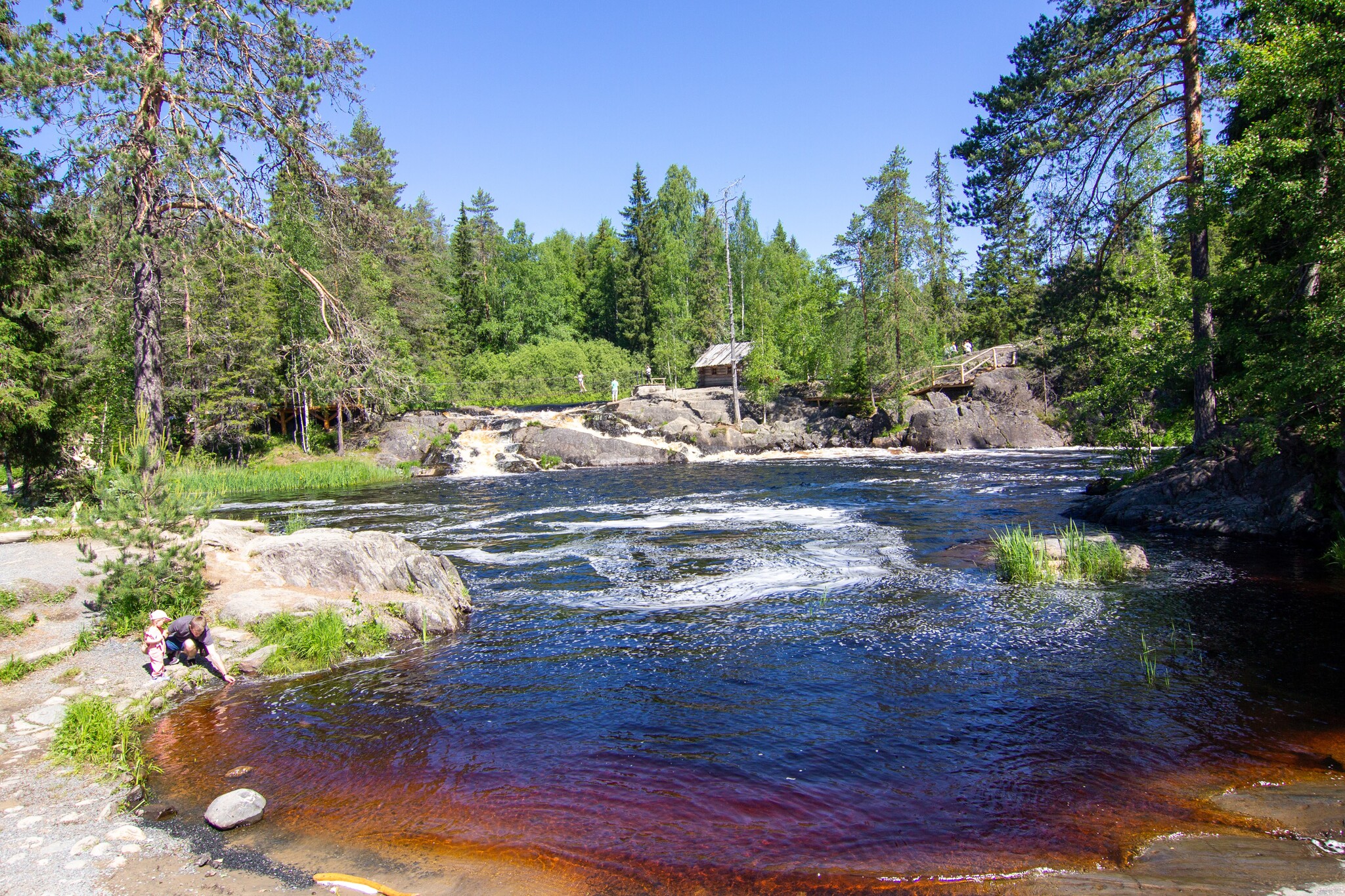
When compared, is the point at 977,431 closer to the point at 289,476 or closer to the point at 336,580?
the point at 289,476

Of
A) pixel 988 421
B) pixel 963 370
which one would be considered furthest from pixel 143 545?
pixel 963 370

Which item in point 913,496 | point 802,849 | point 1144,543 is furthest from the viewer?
point 913,496

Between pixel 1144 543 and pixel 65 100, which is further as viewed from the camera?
pixel 1144 543

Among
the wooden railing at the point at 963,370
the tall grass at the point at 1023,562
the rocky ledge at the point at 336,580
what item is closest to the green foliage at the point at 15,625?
the rocky ledge at the point at 336,580

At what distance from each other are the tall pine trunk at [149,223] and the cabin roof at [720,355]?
3954 cm

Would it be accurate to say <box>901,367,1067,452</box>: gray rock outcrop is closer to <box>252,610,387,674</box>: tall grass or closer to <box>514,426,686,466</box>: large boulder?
<box>514,426,686,466</box>: large boulder

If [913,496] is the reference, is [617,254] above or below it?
above

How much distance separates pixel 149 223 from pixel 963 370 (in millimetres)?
41840

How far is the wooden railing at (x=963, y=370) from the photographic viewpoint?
147 ft

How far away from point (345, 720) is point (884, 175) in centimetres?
4485

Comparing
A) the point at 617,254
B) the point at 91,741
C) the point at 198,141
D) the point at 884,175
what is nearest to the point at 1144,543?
the point at 91,741

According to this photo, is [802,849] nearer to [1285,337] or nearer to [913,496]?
[1285,337]

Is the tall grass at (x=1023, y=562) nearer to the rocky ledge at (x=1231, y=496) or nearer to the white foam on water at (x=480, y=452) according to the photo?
the rocky ledge at (x=1231, y=496)

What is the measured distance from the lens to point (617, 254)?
253 feet
